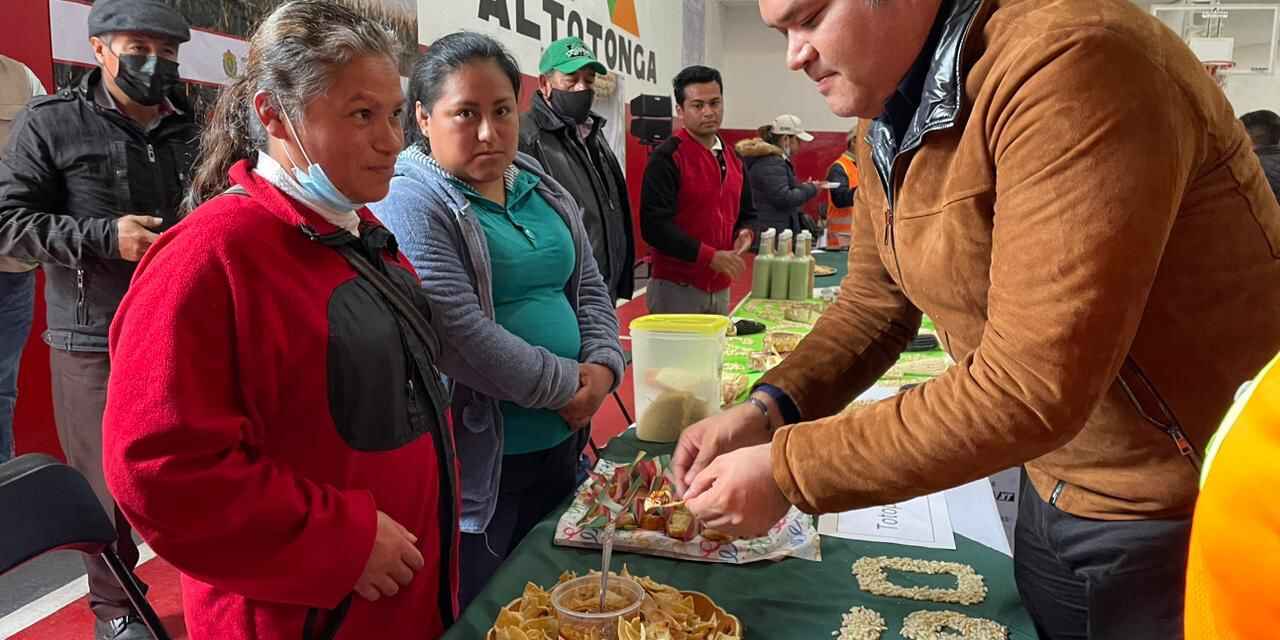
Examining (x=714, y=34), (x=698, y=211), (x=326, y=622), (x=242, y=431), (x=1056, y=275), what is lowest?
(x=326, y=622)

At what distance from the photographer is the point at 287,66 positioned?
122 centimetres

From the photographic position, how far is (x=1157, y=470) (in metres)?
0.92

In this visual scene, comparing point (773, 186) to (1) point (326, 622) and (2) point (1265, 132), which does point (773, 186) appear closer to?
(2) point (1265, 132)

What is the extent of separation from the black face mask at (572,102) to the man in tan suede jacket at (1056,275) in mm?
2378

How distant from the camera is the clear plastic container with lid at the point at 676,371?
5.96 ft

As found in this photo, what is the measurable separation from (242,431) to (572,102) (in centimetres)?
245

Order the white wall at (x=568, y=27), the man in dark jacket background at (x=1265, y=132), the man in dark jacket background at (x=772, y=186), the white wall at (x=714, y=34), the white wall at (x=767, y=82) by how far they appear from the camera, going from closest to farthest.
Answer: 1. the man in dark jacket background at (x=1265, y=132)
2. the white wall at (x=568, y=27)
3. the man in dark jacket background at (x=772, y=186)
4. the white wall at (x=714, y=34)
5. the white wall at (x=767, y=82)

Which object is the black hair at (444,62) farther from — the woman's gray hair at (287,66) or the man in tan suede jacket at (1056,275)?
the man in tan suede jacket at (1056,275)

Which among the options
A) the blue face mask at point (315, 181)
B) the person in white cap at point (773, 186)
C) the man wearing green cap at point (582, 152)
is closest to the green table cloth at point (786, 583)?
the blue face mask at point (315, 181)

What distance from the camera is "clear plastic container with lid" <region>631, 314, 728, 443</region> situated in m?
1.82

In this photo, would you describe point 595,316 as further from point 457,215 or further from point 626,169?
point 626,169

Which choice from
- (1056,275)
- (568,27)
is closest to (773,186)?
(568,27)

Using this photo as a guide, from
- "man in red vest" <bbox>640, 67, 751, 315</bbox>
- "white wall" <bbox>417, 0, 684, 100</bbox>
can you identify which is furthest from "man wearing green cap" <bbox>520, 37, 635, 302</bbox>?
"white wall" <bbox>417, 0, 684, 100</bbox>

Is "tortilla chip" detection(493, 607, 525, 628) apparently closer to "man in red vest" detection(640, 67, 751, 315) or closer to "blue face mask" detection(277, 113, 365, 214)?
"blue face mask" detection(277, 113, 365, 214)
